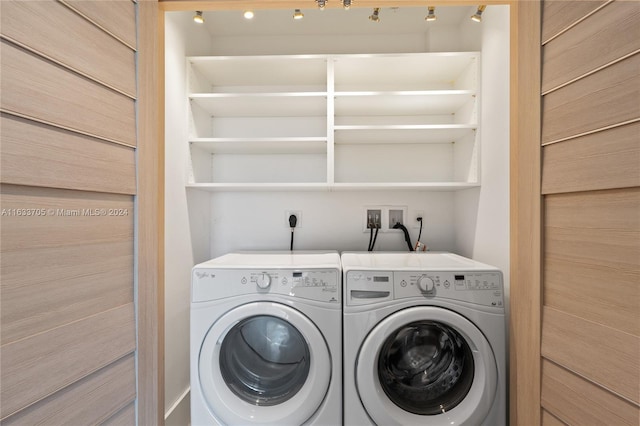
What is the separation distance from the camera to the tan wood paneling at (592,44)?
797mm

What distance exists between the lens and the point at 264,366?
5.07 ft

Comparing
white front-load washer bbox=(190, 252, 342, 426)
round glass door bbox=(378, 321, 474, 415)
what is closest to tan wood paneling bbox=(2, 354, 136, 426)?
white front-load washer bbox=(190, 252, 342, 426)

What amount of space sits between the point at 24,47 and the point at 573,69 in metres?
1.42

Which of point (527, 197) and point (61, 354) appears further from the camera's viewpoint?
point (527, 197)

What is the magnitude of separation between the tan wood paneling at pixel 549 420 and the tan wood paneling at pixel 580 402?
0.7 inches

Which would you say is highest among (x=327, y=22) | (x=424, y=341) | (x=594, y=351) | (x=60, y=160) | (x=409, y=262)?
(x=327, y=22)

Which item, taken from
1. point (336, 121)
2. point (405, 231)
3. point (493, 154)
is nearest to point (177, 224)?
point (336, 121)

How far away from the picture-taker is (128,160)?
1.06 metres

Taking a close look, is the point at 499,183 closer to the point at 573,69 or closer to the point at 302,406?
the point at 573,69

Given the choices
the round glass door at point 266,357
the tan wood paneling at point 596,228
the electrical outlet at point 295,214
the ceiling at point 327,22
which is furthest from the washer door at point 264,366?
the ceiling at point 327,22

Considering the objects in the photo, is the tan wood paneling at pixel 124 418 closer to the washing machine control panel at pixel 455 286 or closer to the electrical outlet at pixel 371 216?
the washing machine control panel at pixel 455 286

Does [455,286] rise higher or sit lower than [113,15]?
lower

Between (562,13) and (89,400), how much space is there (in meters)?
1.76

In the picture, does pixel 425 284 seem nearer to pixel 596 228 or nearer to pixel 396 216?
pixel 596 228
